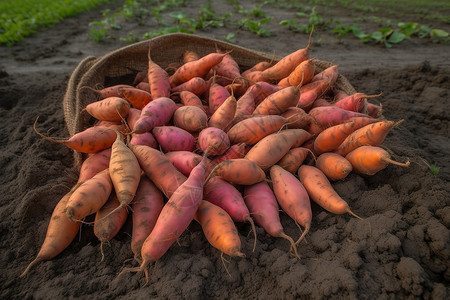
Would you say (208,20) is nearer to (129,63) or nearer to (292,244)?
(129,63)

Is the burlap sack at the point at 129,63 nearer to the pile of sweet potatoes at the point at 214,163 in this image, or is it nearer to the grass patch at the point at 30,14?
the pile of sweet potatoes at the point at 214,163

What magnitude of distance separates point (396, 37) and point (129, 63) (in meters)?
7.43

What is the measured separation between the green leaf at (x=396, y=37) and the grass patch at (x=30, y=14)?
34.4ft

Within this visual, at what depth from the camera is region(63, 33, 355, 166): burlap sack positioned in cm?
314

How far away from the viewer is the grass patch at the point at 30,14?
7908 mm

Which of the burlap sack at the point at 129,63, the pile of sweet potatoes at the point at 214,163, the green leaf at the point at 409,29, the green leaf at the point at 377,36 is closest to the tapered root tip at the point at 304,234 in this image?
the pile of sweet potatoes at the point at 214,163

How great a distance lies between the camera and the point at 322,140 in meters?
2.59

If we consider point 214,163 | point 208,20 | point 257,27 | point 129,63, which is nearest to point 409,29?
point 257,27

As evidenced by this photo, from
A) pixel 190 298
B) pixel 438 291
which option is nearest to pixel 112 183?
pixel 190 298

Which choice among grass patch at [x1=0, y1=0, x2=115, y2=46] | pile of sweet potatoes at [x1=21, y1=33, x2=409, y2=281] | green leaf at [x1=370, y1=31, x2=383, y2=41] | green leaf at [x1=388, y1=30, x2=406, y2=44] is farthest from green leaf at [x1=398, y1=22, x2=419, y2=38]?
grass patch at [x1=0, y1=0, x2=115, y2=46]

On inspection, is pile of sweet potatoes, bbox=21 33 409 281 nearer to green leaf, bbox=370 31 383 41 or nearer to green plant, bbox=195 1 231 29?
green leaf, bbox=370 31 383 41

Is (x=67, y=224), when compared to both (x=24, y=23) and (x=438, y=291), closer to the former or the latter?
(x=438, y=291)

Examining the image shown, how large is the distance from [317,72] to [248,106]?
1.43 m

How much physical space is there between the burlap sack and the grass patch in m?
5.83
